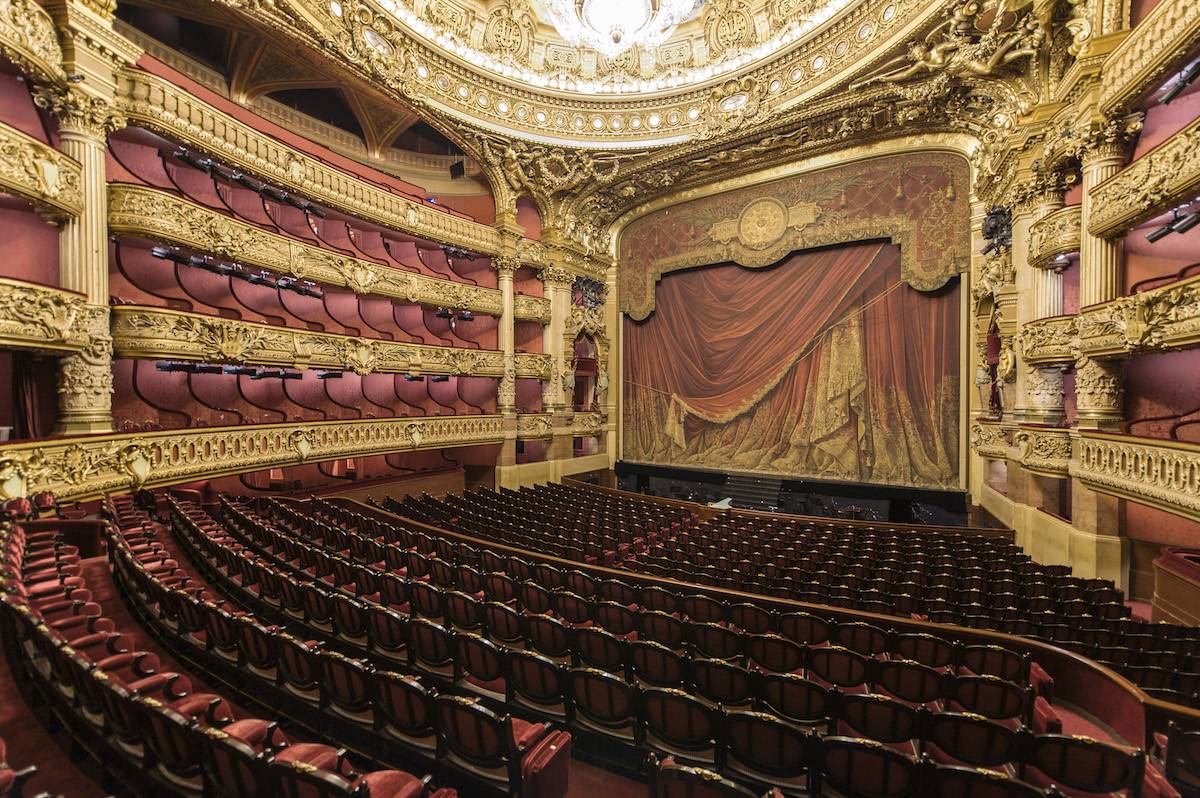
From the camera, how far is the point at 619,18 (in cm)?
695

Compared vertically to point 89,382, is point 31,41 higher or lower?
higher

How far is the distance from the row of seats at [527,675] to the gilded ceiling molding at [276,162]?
7490 mm

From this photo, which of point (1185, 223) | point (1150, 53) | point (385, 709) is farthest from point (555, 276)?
point (385, 709)

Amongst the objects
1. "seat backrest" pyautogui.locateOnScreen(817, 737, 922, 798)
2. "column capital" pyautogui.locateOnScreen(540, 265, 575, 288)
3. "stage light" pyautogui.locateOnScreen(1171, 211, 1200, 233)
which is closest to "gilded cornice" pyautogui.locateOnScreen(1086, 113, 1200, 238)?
"stage light" pyautogui.locateOnScreen(1171, 211, 1200, 233)

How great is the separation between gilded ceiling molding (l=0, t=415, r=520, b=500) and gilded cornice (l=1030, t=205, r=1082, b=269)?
9.70 meters

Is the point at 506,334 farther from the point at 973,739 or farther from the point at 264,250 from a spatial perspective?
the point at 973,739

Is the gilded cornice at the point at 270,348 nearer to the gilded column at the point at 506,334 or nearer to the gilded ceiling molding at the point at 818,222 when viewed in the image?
the gilded column at the point at 506,334

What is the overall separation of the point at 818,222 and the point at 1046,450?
21.4 feet

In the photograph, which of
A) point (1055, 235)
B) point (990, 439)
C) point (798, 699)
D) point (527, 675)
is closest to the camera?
point (798, 699)

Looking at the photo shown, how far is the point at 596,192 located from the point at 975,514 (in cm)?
1034

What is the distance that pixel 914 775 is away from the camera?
1.66 meters

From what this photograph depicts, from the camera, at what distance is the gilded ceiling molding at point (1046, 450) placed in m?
5.80

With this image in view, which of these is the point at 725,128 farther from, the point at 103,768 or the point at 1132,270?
the point at 103,768

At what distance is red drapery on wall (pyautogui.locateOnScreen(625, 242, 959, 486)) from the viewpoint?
31.7ft
